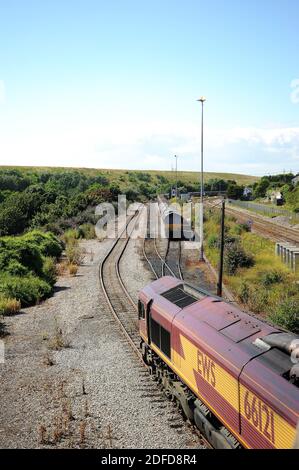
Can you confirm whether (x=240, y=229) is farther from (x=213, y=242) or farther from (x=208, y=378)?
(x=208, y=378)

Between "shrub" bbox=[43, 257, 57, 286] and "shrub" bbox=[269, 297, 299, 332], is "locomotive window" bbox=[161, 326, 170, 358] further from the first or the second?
"shrub" bbox=[43, 257, 57, 286]

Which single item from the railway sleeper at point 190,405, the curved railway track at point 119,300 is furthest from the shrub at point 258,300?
the railway sleeper at point 190,405

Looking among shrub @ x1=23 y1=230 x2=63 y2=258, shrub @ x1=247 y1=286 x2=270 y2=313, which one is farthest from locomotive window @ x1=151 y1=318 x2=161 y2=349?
shrub @ x1=23 y1=230 x2=63 y2=258

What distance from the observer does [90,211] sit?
57.5 meters

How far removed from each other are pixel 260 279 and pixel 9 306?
543 inches

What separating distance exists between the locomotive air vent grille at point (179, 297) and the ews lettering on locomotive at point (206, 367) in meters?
1.97

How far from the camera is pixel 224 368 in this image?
7.95 meters

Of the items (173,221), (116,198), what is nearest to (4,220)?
(173,221)

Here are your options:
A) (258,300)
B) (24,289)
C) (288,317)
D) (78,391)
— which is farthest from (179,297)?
(24,289)

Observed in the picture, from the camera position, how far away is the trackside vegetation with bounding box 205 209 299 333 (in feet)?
52.8

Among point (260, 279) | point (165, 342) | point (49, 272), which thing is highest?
point (165, 342)

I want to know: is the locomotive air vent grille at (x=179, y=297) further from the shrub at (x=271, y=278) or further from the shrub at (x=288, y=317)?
the shrub at (x=271, y=278)

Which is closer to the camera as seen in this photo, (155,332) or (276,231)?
(155,332)

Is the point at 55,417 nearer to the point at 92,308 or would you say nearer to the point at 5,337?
the point at 5,337
